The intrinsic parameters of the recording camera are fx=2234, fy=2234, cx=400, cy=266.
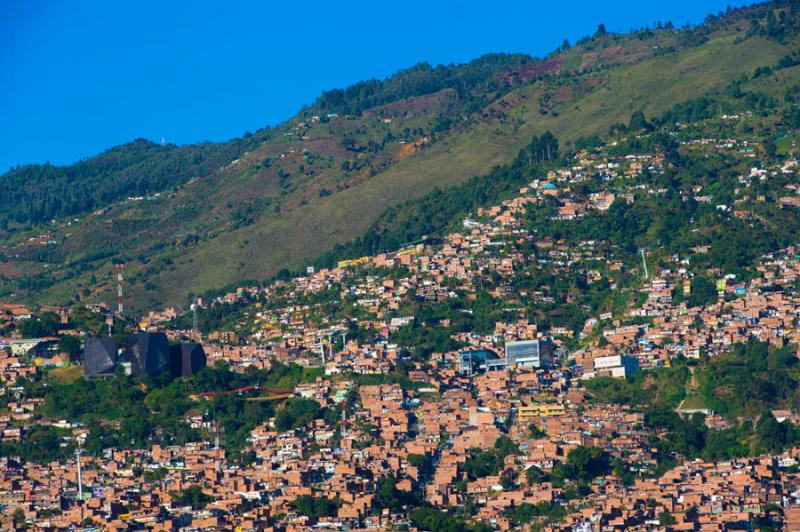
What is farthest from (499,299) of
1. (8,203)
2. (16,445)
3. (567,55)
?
(8,203)

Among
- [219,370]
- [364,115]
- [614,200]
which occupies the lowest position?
[219,370]

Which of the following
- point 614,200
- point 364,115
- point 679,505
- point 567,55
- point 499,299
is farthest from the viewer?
point 364,115

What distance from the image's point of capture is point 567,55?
17275 centimetres

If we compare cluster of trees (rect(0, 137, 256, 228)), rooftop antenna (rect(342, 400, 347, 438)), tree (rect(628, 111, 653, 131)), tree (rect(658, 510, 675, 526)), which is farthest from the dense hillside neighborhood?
cluster of trees (rect(0, 137, 256, 228))

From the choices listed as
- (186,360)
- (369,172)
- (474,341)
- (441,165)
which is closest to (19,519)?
(186,360)

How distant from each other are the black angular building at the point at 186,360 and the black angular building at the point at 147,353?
0.32 meters

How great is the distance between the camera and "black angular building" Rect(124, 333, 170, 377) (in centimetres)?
9900

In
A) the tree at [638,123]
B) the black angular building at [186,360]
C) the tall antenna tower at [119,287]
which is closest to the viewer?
the black angular building at [186,360]

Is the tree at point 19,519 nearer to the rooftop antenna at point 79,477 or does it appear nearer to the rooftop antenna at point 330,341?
the rooftop antenna at point 79,477

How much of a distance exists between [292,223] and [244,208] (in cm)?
Result: 1316

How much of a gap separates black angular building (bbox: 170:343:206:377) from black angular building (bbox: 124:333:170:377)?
322 mm

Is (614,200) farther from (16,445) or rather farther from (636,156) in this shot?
(16,445)

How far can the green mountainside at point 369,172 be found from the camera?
135 meters

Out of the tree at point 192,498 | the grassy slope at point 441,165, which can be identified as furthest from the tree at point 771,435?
the grassy slope at point 441,165
